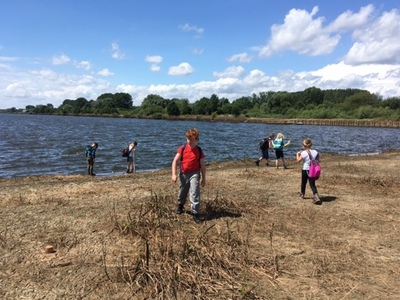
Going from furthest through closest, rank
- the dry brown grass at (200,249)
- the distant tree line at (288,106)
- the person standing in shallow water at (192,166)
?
the distant tree line at (288,106)
the person standing in shallow water at (192,166)
the dry brown grass at (200,249)

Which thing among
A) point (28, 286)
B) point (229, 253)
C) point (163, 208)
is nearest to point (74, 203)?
point (163, 208)

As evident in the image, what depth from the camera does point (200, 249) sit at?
547 cm

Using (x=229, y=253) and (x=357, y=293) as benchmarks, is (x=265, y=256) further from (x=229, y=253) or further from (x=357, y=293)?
(x=357, y=293)

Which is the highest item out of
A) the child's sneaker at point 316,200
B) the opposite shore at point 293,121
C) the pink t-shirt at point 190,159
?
the pink t-shirt at point 190,159

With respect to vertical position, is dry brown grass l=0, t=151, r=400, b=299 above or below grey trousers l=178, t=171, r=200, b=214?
below

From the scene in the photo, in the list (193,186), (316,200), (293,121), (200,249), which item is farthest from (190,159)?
(293,121)

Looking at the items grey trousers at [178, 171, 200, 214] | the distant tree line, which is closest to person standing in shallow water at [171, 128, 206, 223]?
grey trousers at [178, 171, 200, 214]

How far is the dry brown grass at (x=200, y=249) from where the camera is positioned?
4.66m

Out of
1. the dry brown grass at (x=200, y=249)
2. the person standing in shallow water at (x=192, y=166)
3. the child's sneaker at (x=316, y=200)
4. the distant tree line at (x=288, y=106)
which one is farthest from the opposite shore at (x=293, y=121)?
the person standing in shallow water at (x=192, y=166)

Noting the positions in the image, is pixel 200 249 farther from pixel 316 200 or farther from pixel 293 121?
pixel 293 121

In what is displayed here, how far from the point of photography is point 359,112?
117562 mm

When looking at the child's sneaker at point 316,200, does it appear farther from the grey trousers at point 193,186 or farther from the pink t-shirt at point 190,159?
the pink t-shirt at point 190,159

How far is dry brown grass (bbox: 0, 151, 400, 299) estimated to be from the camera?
15.3 feet

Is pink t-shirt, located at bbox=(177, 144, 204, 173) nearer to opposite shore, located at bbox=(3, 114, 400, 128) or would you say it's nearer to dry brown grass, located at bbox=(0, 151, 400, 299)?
dry brown grass, located at bbox=(0, 151, 400, 299)
